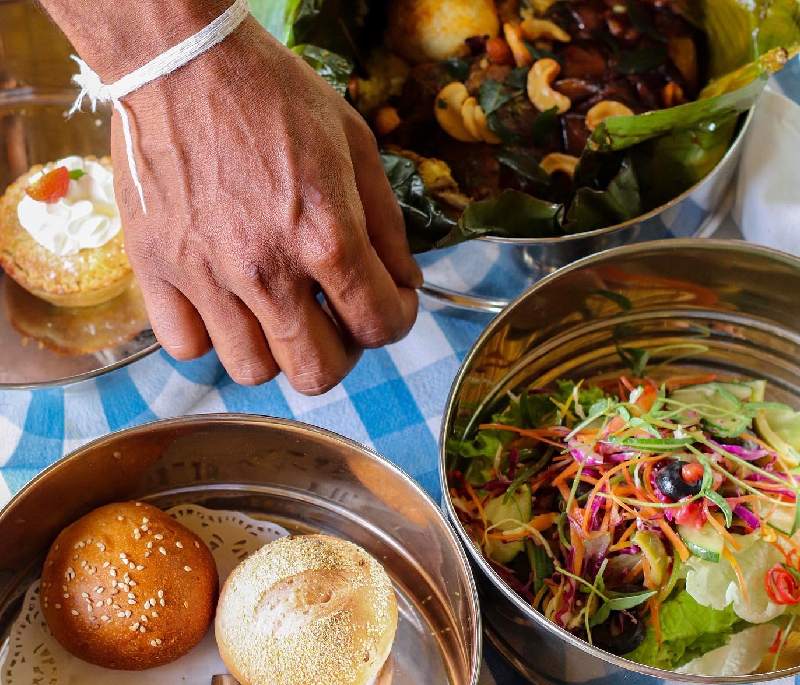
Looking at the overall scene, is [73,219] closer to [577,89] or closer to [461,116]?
[461,116]

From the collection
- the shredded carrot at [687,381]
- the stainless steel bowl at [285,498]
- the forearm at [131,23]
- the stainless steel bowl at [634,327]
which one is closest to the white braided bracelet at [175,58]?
the forearm at [131,23]

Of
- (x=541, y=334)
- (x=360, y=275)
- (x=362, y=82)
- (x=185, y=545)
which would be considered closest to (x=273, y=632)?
(x=185, y=545)

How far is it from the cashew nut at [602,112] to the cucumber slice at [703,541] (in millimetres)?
463

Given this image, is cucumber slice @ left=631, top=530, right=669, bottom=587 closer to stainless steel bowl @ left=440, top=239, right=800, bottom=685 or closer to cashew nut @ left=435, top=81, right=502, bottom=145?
stainless steel bowl @ left=440, top=239, right=800, bottom=685

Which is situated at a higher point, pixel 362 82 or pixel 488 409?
pixel 362 82

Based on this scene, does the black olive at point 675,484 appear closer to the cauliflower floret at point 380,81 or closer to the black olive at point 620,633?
the black olive at point 620,633

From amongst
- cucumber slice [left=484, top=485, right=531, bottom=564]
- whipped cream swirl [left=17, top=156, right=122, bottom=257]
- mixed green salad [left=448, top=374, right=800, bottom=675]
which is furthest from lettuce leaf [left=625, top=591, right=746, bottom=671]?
whipped cream swirl [left=17, top=156, right=122, bottom=257]

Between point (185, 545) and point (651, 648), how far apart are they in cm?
39

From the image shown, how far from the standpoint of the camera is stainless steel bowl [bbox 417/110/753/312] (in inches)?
36.2

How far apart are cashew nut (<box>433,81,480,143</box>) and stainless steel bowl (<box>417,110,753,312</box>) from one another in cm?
19

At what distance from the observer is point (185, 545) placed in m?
0.77

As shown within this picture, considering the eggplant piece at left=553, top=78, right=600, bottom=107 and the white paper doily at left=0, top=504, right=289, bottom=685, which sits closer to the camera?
the white paper doily at left=0, top=504, right=289, bottom=685

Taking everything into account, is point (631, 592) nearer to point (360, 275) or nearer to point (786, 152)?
point (360, 275)

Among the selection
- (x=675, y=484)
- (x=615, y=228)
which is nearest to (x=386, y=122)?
(x=615, y=228)
